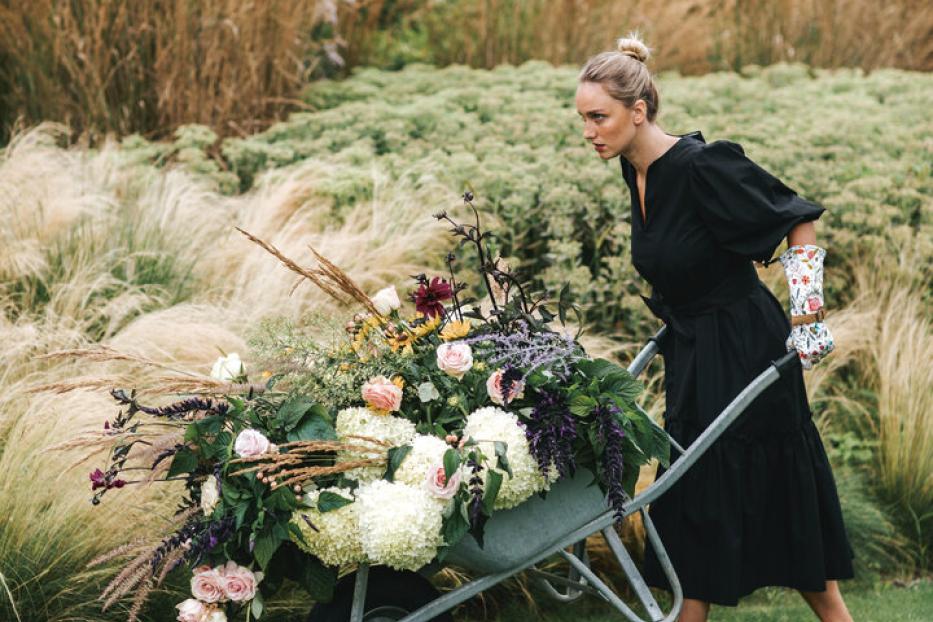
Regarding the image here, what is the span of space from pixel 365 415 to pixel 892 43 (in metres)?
7.95

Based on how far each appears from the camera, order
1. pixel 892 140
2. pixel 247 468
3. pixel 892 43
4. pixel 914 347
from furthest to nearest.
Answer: pixel 892 43 < pixel 892 140 < pixel 914 347 < pixel 247 468

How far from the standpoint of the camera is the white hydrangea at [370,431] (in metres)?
2.46

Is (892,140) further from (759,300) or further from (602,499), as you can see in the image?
(602,499)

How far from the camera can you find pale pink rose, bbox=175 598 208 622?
2.42m

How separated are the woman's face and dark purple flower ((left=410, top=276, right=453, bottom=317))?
Result: 559 mm

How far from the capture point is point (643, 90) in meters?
2.93

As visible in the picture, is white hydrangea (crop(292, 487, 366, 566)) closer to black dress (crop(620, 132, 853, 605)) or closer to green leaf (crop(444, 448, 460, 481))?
green leaf (crop(444, 448, 460, 481))

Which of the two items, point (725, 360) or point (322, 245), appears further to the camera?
point (322, 245)

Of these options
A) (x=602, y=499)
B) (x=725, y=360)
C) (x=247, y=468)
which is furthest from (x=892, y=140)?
(x=247, y=468)

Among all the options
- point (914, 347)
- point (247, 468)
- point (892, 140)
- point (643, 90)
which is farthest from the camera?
point (892, 140)

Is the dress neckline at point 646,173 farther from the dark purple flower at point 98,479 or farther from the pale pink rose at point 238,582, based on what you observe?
the dark purple flower at point 98,479

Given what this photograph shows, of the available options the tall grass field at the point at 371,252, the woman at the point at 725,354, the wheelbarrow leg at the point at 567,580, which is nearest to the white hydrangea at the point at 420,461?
the wheelbarrow leg at the point at 567,580

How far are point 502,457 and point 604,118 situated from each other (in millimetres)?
1010

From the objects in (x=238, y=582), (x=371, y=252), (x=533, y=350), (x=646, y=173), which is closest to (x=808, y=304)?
(x=646, y=173)
